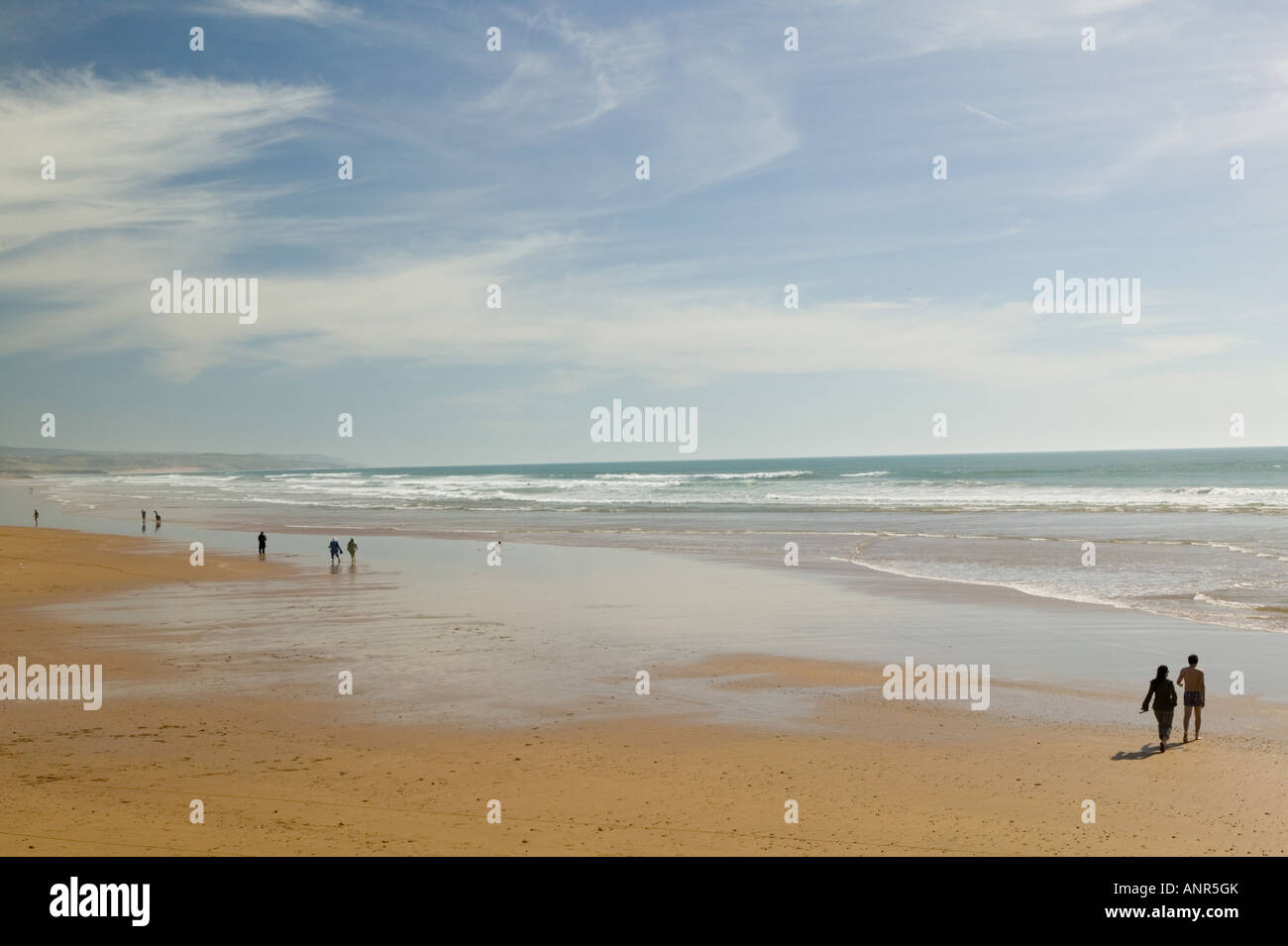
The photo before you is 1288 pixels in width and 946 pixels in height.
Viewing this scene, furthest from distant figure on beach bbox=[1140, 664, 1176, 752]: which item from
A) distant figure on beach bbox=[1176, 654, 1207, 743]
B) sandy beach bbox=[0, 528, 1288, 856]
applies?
distant figure on beach bbox=[1176, 654, 1207, 743]

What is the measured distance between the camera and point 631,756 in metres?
10.5

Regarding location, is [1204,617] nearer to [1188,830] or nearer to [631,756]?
[1188,830]

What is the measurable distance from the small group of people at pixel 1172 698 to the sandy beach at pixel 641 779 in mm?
285

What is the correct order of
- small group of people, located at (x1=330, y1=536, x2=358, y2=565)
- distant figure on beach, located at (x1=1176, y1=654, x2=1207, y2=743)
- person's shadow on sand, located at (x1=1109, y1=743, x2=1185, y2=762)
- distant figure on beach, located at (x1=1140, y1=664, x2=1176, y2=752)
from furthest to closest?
small group of people, located at (x1=330, y1=536, x2=358, y2=565), distant figure on beach, located at (x1=1176, y1=654, x2=1207, y2=743), distant figure on beach, located at (x1=1140, y1=664, x2=1176, y2=752), person's shadow on sand, located at (x1=1109, y1=743, x2=1185, y2=762)

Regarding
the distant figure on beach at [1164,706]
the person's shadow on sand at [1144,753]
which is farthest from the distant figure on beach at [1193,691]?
the distant figure on beach at [1164,706]

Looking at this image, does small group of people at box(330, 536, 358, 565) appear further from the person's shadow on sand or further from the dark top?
the dark top

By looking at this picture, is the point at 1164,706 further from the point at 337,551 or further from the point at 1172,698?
the point at 337,551

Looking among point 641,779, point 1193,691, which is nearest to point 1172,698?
point 1193,691

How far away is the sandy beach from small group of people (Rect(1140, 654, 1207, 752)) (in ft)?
0.93

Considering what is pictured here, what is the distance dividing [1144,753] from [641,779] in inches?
222

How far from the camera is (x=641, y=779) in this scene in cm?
973

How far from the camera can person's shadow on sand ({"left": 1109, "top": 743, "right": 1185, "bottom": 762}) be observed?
10.4 m

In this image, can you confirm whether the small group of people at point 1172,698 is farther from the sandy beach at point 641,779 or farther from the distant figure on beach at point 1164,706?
the sandy beach at point 641,779
